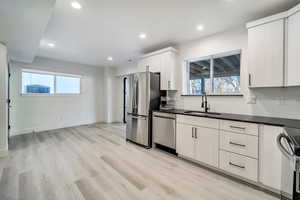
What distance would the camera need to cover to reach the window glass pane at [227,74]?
2.76m

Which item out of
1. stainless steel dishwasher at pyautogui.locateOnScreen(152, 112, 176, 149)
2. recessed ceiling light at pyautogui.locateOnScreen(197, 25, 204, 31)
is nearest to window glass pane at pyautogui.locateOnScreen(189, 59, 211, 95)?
recessed ceiling light at pyautogui.locateOnScreen(197, 25, 204, 31)

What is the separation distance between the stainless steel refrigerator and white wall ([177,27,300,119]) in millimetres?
678

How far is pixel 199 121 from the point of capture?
8.19 feet

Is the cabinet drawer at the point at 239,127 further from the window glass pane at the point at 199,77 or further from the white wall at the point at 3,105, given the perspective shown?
the white wall at the point at 3,105

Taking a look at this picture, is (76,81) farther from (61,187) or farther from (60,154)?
(61,187)

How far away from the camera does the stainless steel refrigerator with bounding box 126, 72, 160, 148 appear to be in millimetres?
3393

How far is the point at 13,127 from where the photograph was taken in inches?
167

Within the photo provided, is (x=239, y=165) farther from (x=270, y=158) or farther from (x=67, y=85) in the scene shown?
(x=67, y=85)

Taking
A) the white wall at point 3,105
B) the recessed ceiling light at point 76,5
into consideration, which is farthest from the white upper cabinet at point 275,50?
the white wall at point 3,105

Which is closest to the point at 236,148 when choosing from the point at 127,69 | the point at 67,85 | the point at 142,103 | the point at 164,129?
the point at 164,129

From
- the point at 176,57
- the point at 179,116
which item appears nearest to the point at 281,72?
the point at 179,116

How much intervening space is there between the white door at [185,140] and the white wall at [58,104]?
459cm

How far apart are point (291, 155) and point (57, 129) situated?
611 cm

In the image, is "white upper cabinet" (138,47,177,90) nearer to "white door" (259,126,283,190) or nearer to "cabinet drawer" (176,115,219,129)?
"cabinet drawer" (176,115,219,129)
